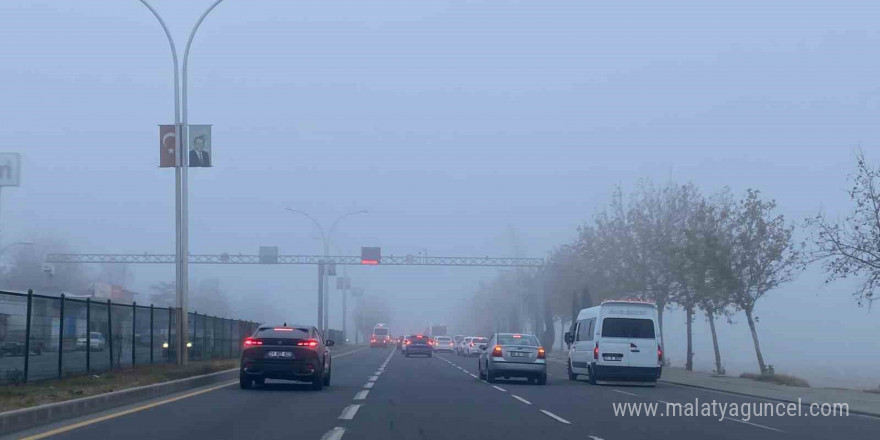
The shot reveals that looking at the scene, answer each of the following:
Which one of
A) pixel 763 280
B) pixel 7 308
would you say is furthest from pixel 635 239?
pixel 7 308

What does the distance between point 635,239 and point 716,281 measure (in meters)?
12.9

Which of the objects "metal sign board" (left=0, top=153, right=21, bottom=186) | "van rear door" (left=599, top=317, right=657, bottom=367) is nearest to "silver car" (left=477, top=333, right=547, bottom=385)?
"van rear door" (left=599, top=317, right=657, bottom=367)

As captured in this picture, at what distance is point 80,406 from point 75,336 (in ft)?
23.5

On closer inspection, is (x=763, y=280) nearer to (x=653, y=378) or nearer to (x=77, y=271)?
(x=653, y=378)

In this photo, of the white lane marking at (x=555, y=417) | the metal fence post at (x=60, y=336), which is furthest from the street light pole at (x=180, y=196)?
the white lane marking at (x=555, y=417)

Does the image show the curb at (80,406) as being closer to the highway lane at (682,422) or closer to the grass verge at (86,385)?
the grass verge at (86,385)

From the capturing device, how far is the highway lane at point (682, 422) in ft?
54.0

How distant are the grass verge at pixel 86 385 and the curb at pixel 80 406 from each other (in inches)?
13.5

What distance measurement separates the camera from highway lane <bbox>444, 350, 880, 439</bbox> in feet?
54.0

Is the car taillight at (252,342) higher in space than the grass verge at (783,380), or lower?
higher

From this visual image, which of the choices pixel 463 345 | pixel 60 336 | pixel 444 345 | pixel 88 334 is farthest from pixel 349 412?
pixel 444 345

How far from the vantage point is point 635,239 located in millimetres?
53531

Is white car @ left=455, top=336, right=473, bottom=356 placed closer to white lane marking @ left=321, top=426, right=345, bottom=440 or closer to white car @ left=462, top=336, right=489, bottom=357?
white car @ left=462, top=336, right=489, bottom=357

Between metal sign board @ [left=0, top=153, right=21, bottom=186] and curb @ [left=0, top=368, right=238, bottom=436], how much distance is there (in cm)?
2291
